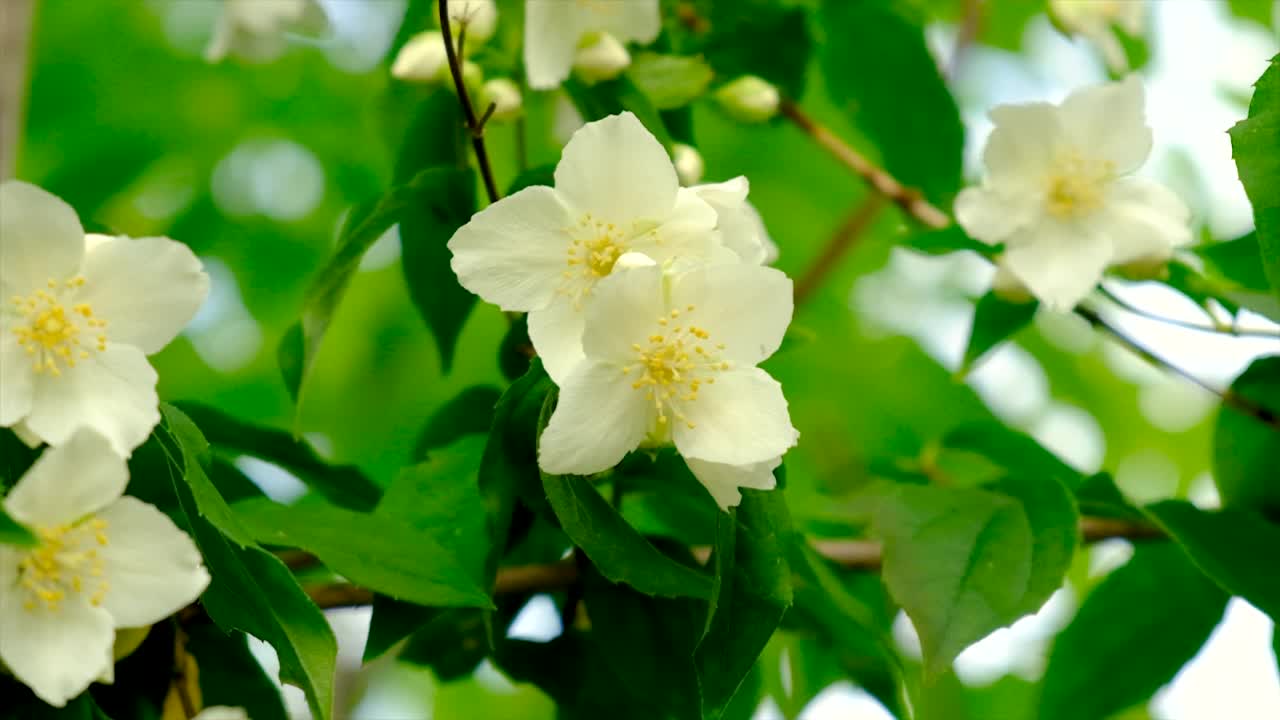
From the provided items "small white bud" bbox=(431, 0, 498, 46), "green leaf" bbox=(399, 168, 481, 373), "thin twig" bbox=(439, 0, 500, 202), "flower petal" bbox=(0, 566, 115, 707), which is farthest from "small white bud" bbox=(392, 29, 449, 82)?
"flower petal" bbox=(0, 566, 115, 707)

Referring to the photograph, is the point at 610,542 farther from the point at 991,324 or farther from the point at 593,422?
the point at 991,324

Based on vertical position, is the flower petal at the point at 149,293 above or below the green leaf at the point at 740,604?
above

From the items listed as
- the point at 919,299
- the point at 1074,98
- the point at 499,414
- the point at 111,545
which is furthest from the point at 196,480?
the point at 919,299

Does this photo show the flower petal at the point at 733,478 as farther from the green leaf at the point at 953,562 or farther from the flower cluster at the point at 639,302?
the green leaf at the point at 953,562

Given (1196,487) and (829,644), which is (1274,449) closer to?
(829,644)

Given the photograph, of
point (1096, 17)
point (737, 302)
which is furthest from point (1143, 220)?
point (737, 302)

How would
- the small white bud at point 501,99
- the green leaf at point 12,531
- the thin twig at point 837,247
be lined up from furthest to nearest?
1. the thin twig at point 837,247
2. the small white bud at point 501,99
3. the green leaf at point 12,531

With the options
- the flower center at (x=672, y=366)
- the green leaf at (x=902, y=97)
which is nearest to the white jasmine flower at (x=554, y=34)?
the flower center at (x=672, y=366)
